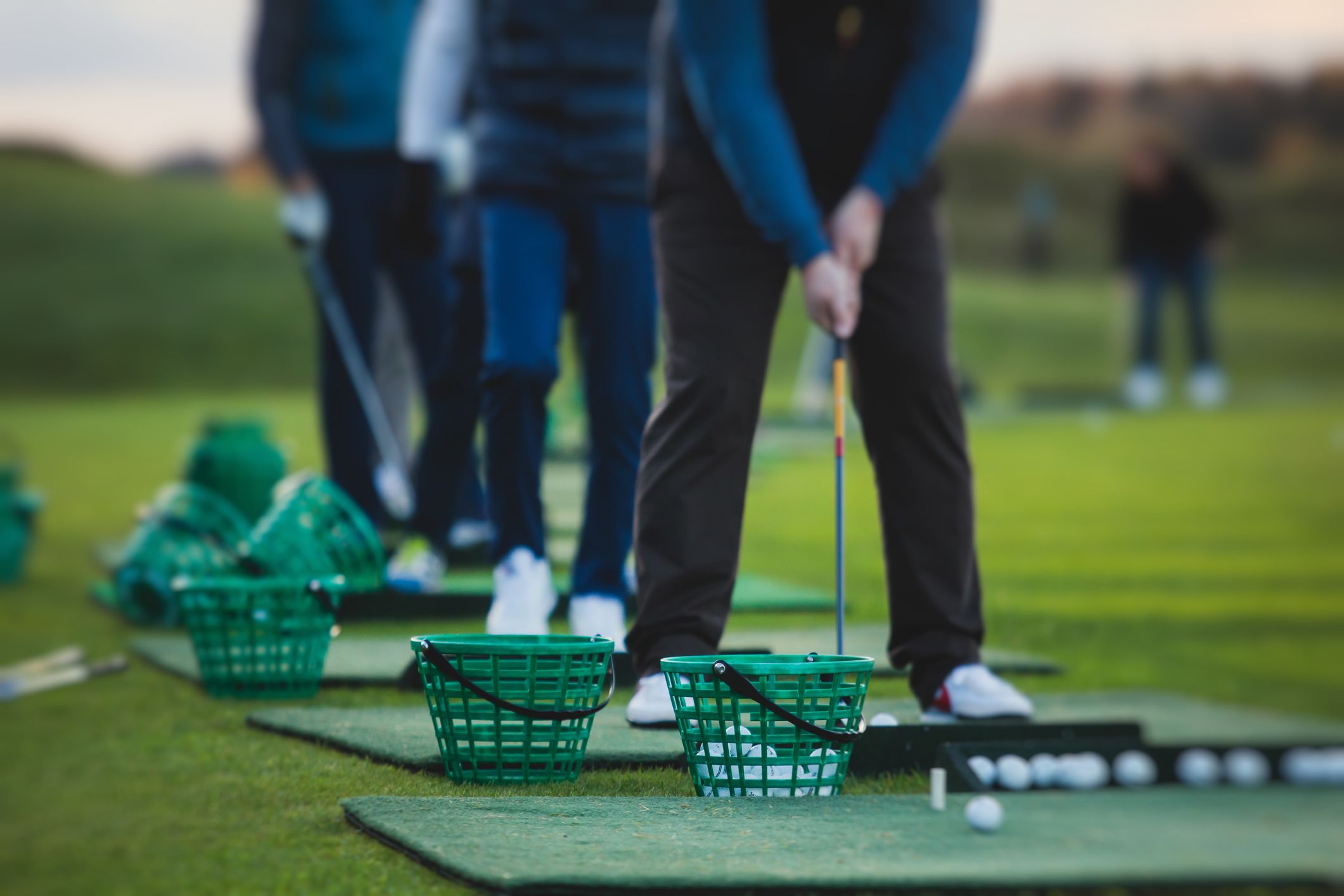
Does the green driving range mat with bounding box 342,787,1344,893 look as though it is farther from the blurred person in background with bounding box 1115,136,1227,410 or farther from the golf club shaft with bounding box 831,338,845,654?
the blurred person in background with bounding box 1115,136,1227,410

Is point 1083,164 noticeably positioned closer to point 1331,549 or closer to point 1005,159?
point 1005,159

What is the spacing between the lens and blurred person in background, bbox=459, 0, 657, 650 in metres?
4.44

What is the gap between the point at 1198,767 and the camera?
283cm

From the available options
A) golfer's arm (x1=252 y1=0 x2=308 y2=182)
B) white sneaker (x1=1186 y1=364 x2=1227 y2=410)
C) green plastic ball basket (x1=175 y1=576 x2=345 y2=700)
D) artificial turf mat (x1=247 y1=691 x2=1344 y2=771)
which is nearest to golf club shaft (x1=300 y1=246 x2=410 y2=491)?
golfer's arm (x1=252 y1=0 x2=308 y2=182)

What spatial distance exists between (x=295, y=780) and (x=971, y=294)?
116 feet

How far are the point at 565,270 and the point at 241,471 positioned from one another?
3086 millimetres

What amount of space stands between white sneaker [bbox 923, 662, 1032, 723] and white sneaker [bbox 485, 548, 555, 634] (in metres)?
0.99

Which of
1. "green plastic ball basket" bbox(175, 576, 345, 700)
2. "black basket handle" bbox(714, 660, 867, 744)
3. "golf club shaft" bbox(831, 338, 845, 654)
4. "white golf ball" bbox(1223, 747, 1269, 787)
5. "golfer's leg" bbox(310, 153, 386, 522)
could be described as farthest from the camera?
"golfer's leg" bbox(310, 153, 386, 522)

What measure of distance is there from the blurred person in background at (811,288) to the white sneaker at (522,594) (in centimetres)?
57

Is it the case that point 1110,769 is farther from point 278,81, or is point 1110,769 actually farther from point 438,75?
point 278,81

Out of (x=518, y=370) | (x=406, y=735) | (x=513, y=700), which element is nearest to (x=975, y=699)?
(x=513, y=700)

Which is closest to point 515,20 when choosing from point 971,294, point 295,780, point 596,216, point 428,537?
point 596,216

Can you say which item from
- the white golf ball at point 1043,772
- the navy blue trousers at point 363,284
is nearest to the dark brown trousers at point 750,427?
the white golf ball at point 1043,772

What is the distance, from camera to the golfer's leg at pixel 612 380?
4453 mm
